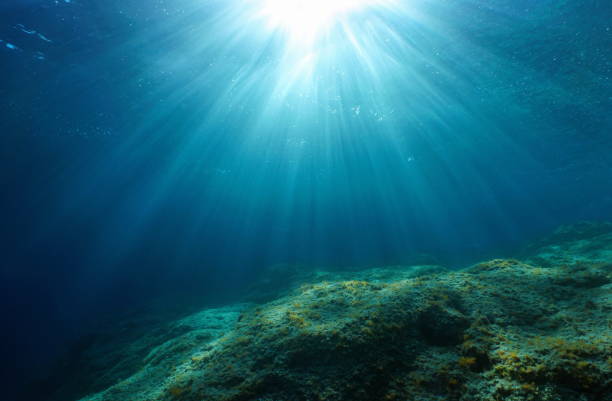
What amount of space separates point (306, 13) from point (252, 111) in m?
9.65

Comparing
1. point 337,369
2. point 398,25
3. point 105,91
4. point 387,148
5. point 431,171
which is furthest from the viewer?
point 431,171

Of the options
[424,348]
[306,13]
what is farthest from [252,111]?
[424,348]

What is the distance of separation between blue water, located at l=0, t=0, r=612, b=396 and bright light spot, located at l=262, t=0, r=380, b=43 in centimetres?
26

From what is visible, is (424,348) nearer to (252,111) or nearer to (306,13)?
(306,13)

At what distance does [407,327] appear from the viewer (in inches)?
113

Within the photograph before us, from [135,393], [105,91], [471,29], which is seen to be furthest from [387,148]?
[135,393]

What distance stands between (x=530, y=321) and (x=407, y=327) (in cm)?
134

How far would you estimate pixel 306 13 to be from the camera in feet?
34.5

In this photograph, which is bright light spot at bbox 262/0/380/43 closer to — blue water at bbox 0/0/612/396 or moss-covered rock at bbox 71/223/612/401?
blue water at bbox 0/0/612/396

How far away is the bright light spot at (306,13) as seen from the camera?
10.0 metres

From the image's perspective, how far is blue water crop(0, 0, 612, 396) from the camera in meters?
11.3

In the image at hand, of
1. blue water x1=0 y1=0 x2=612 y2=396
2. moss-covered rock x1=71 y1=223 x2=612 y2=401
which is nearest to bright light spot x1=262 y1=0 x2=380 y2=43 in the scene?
blue water x1=0 y1=0 x2=612 y2=396

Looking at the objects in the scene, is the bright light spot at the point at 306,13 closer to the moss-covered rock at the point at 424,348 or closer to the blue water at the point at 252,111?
the blue water at the point at 252,111

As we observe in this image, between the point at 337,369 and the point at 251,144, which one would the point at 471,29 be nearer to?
the point at 337,369
